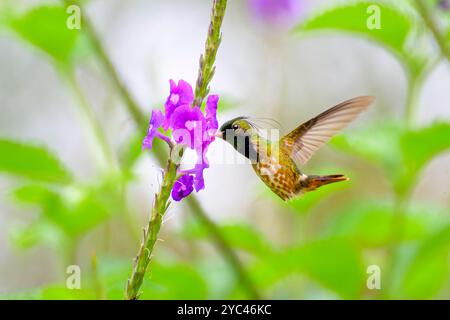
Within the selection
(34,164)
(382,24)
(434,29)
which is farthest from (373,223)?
(34,164)

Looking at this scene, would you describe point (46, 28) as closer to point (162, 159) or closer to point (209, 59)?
point (162, 159)

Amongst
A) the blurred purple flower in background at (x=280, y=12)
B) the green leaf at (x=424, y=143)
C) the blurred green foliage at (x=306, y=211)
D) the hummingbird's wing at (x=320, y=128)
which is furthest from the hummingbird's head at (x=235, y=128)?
the blurred purple flower in background at (x=280, y=12)

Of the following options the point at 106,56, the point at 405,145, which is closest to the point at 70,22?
the point at 106,56

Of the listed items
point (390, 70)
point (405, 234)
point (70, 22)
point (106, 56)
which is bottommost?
point (405, 234)

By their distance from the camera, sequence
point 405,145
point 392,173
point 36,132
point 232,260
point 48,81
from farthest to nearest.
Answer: point 48,81
point 36,132
point 392,173
point 405,145
point 232,260

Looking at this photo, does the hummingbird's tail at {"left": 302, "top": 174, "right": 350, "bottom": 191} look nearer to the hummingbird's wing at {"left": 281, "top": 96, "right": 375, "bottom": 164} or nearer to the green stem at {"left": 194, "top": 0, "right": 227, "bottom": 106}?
the hummingbird's wing at {"left": 281, "top": 96, "right": 375, "bottom": 164}

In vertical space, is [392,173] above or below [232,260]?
above

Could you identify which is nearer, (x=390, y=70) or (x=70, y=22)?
(x=70, y=22)

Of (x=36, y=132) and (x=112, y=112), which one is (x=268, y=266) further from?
(x=36, y=132)
